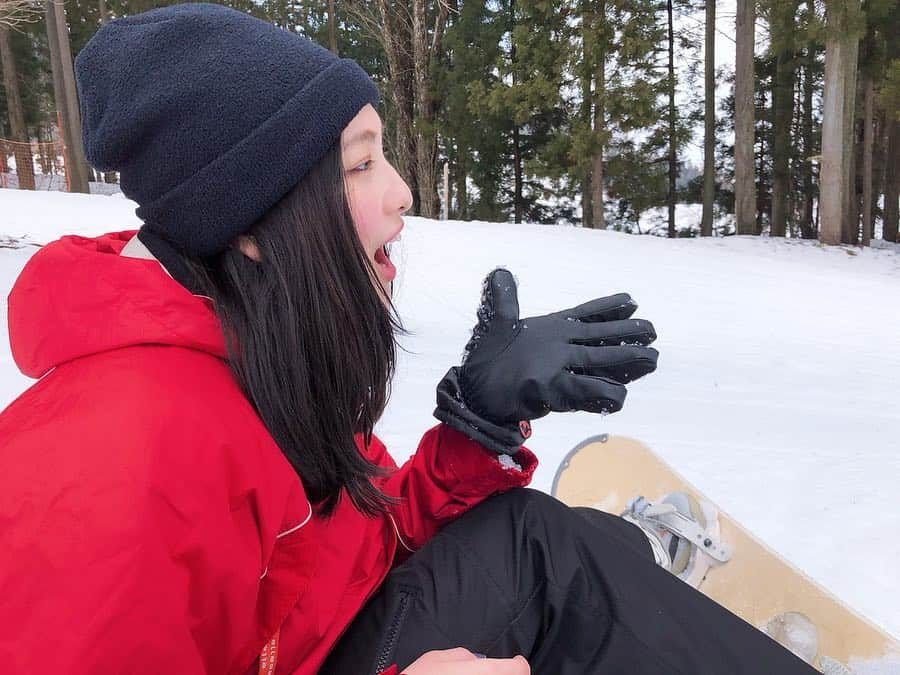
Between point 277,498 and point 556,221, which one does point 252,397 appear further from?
point 556,221

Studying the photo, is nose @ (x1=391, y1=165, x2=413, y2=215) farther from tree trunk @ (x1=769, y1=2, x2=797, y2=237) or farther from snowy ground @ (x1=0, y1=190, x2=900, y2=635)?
tree trunk @ (x1=769, y1=2, x2=797, y2=237)

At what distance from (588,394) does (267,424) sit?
56 centimetres

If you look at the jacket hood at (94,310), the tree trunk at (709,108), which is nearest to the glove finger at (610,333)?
the jacket hood at (94,310)

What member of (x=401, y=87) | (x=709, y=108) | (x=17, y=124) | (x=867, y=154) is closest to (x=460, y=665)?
(x=401, y=87)

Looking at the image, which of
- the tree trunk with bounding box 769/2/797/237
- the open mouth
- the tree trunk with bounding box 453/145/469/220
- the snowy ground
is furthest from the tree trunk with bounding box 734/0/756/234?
the open mouth

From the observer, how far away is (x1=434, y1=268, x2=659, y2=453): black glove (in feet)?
3.84

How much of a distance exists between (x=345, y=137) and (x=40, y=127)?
2758 centimetres

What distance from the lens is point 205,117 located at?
875 millimetres

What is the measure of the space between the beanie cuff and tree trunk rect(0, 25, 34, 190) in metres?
18.4

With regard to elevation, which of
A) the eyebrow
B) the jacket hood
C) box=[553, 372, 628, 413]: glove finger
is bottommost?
box=[553, 372, 628, 413]: glove finger

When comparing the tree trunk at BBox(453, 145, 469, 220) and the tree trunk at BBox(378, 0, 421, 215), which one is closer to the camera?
the tree trunk at BBox(378, 0, 421, 215)

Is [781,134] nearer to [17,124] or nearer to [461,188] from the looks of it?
[461,188]

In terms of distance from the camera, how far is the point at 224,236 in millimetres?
911

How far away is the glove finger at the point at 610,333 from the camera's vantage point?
1.22 m
